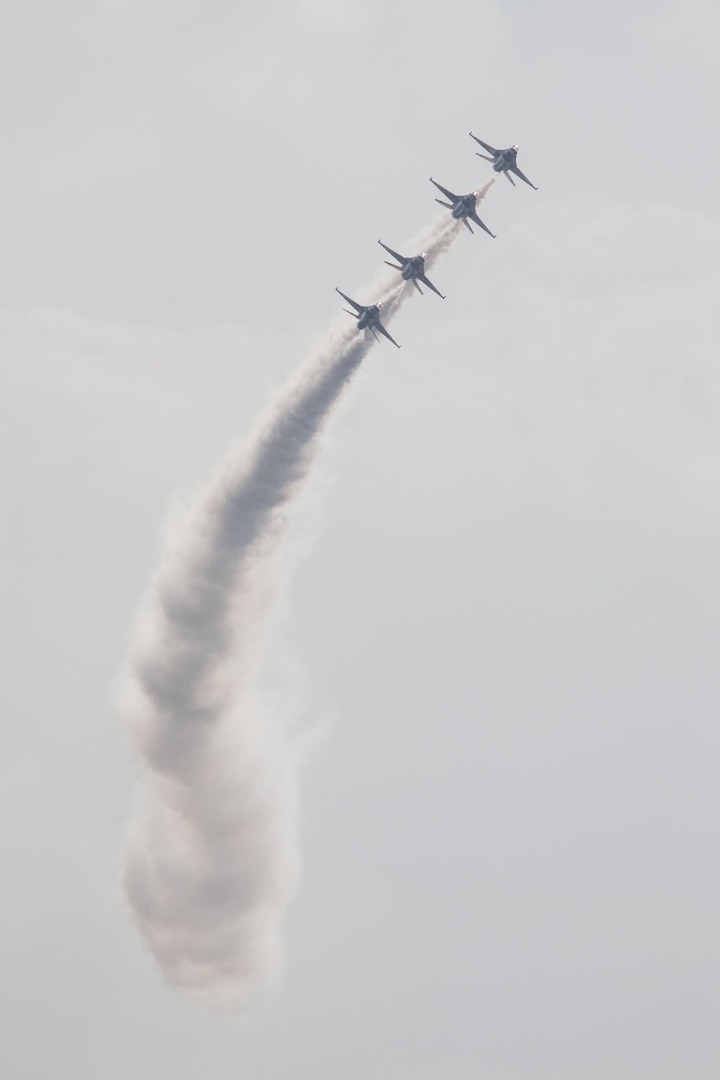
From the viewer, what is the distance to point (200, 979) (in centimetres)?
11931

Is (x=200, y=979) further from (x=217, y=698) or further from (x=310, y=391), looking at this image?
(x=310, y=391)

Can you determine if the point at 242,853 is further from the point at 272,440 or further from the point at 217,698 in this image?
the point at 272,440

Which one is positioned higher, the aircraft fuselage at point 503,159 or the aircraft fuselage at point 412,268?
the aircraft fuselage at point 503,159

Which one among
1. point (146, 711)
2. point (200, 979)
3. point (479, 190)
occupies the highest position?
point (479, 190)

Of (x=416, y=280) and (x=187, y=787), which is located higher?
(x=416, y=280)

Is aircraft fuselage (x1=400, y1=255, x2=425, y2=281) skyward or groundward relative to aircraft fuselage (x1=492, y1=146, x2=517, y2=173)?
groundward

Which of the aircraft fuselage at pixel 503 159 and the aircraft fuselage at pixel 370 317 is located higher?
the aircraft fuselage at pixel 503 159

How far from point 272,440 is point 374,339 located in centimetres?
789

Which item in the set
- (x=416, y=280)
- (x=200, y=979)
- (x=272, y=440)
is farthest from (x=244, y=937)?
(x=416, y=280)

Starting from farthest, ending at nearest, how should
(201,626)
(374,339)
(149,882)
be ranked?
(149,882), (201,626), (374,339)

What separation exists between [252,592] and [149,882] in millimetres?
19999

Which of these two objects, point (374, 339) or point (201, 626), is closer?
point (374, 339)

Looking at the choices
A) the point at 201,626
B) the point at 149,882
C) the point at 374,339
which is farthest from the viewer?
the point at 149,882

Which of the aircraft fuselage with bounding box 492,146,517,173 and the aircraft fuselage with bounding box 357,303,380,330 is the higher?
the aircraft fuselage with bounding box 492,146,517,173
